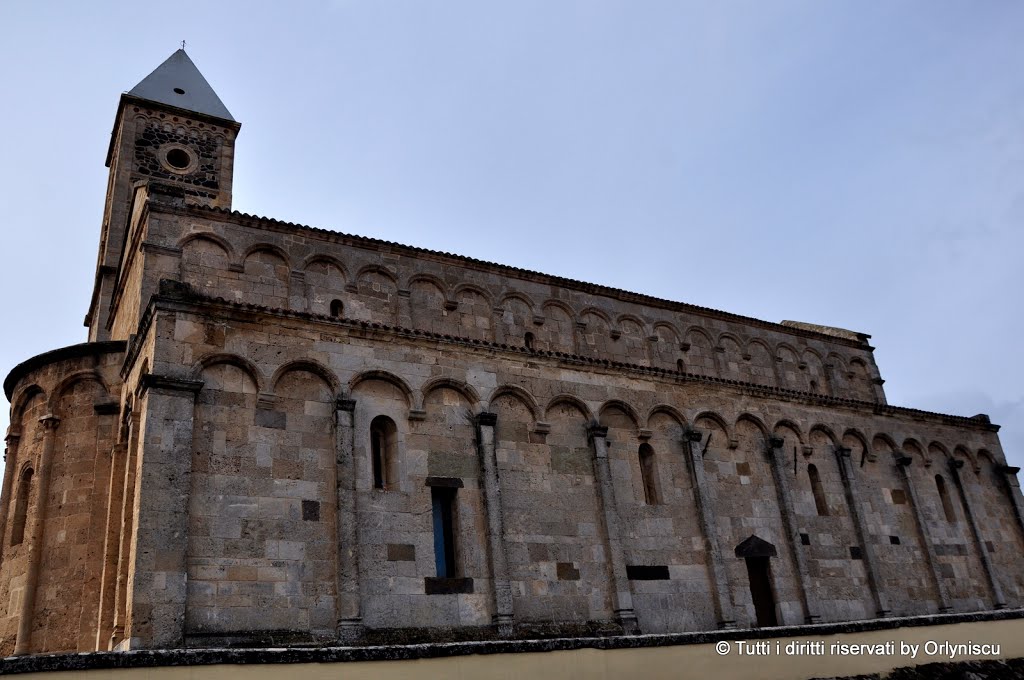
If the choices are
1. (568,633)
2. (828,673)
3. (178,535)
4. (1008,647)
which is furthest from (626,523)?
(178,535)

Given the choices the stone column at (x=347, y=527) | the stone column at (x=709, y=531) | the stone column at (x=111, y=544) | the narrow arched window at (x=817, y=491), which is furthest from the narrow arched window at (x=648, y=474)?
the stone column at (x=111, y=544)

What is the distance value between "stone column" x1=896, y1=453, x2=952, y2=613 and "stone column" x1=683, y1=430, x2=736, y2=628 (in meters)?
7.21

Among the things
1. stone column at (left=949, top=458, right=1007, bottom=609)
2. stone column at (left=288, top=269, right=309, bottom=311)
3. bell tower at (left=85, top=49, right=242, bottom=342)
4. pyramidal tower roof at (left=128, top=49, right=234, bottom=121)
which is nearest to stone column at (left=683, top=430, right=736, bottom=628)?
stone column at (left=288, top=269, right=309, bottom=311)

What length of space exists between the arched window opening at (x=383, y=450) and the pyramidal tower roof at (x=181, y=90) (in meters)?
16.9

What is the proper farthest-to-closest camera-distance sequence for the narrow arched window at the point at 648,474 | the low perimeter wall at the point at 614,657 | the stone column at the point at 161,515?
1. the narrow arched window at the point at 648,474
2. the stone column at the point at 161,515
3. the low perimeter wall at the point at 614,657

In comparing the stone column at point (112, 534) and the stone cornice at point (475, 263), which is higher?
the stone cornice at point (475, 263)

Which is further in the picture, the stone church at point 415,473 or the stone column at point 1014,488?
the stone column at point 1014,488

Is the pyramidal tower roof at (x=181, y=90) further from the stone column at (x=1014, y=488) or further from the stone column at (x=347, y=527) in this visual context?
the stone column at (x=1014, y=488)

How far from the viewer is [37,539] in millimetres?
13906

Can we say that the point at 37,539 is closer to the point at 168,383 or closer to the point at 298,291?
the point at 168,383

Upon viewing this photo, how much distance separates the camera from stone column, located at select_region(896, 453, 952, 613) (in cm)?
1900

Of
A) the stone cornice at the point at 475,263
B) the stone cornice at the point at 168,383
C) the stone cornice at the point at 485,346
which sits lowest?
the stone cornice at the point at 168,383

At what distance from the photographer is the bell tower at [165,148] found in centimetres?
2320

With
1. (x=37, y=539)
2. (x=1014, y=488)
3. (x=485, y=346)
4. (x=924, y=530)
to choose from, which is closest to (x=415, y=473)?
(x=485, y=346)
